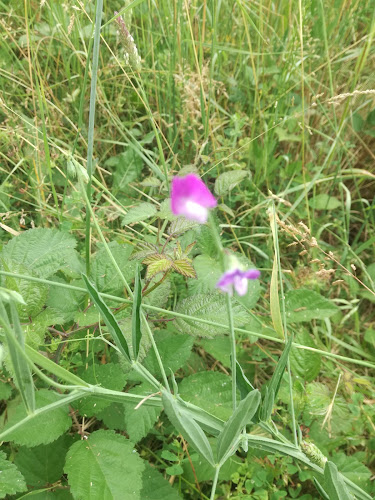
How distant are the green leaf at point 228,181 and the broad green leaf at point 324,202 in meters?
0.58

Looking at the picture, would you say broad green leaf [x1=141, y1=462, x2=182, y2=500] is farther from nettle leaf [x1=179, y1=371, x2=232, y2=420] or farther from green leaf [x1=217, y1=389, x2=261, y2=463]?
green leaf [x1=217, y1=389, x2=261, y2=463]

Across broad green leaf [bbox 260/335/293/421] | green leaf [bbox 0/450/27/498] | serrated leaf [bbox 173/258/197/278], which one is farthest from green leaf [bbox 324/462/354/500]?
green leaf [bbox 0/450/27/498]

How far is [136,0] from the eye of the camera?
1069 millimetres

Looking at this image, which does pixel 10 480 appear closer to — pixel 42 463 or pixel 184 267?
pixel 42 463

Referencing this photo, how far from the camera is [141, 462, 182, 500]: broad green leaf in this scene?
109cm

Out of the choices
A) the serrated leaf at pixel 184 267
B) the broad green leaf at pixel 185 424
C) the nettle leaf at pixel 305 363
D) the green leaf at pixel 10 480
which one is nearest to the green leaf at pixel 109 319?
the broad green leaf at pixel 185 424

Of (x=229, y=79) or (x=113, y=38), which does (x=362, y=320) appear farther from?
(x=113, y=38)

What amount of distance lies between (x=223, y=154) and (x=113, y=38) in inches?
31.8

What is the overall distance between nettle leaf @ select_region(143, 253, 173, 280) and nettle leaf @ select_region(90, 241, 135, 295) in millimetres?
112

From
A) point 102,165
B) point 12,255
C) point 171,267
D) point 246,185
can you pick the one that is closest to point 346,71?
point 246,185

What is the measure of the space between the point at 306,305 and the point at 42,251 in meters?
0.76

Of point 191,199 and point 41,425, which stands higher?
point 191,199

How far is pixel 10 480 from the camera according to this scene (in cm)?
92

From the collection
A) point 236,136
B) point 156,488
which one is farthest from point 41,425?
point 236,136
